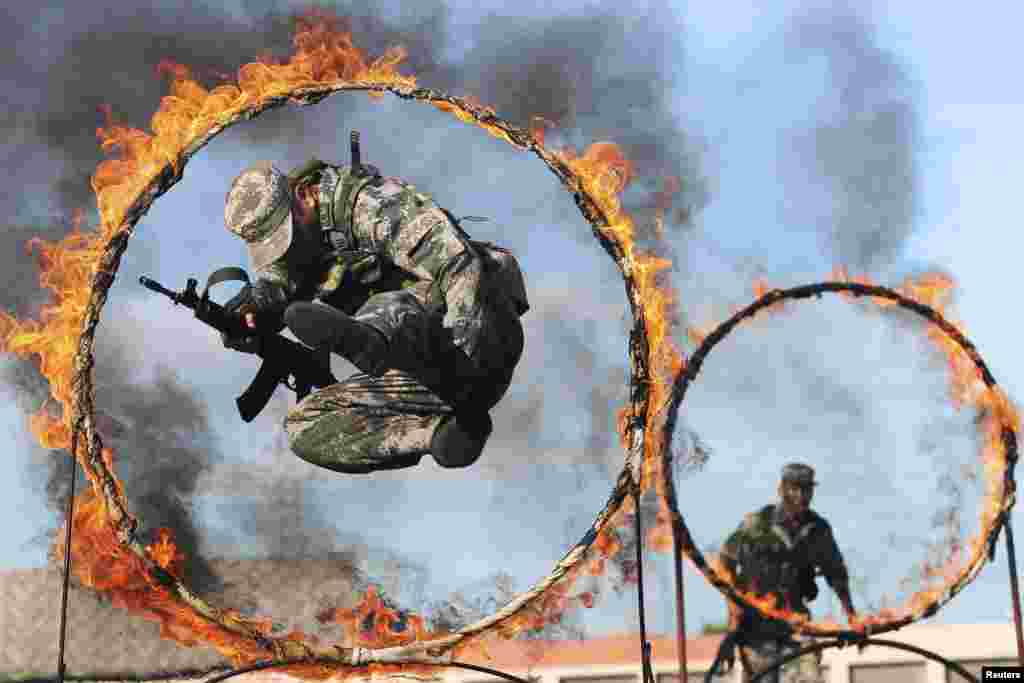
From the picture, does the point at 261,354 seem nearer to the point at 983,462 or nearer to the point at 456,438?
the point at 456,438

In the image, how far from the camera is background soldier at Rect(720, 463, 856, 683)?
2708 cm

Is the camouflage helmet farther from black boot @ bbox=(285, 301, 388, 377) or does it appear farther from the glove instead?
black boot @ bbox=(285, 301, 388, 377)

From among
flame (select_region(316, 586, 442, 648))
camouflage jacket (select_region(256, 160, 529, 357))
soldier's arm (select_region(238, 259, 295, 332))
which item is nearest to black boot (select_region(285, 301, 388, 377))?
camouflage jacket (select_region(256, 160, 529, 357))

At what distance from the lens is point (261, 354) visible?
20812mm

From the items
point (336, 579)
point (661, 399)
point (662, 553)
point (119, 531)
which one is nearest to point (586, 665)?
point (336, 579)

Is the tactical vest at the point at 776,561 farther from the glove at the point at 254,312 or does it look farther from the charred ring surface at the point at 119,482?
the glove at the point at 254,312

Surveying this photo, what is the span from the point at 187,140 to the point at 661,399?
6.55 meters

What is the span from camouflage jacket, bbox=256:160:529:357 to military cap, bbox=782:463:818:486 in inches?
354

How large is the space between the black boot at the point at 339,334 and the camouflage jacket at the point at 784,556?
Result: 1008 centimetres

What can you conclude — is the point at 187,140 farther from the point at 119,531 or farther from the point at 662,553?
the point at 662,553

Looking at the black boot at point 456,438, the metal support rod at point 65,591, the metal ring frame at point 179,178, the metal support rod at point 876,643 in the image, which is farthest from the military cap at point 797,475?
the metal support rod at point 65,591

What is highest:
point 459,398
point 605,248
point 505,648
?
point 605,248

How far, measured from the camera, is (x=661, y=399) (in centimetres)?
2239

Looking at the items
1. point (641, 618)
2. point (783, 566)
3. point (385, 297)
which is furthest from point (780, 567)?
point (385, 297)
